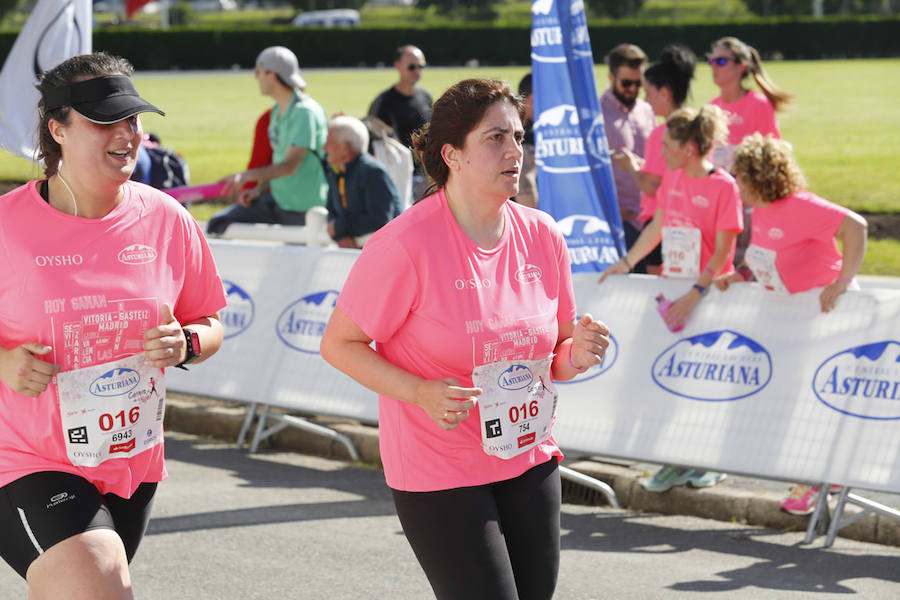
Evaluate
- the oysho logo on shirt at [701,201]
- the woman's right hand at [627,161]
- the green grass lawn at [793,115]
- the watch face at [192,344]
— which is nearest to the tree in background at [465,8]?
the green grass lawn at [793,115]

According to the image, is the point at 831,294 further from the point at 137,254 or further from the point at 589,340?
the point at 137,254

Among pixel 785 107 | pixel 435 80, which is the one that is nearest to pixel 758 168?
pixel 785 107

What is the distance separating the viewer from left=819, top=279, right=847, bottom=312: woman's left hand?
6.17 meters

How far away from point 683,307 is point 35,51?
13.6 feet

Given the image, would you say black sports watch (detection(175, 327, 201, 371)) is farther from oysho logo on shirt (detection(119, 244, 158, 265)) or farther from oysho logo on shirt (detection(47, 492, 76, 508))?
oysho logo on shirt (detection(47, 492, 76, 508))

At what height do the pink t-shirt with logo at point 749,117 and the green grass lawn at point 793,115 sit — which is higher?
the pink t-shirt with logo at point 749,117

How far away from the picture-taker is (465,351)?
Result: 10.9ft

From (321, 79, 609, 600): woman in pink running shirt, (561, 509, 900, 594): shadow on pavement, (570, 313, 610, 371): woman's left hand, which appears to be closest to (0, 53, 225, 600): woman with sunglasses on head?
(321, 79, 609, 600): woman in pink running shirt

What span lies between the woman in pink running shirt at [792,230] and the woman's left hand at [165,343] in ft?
11.8

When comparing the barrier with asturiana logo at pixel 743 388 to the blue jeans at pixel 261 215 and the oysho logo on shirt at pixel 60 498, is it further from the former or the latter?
the oysho logo on shirt at pixel 60 498

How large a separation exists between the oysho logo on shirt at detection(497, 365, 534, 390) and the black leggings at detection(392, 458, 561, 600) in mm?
232

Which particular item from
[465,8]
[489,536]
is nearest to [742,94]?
[489,536]

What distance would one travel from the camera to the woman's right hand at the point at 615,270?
696 centimetres

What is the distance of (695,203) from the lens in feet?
23.0
